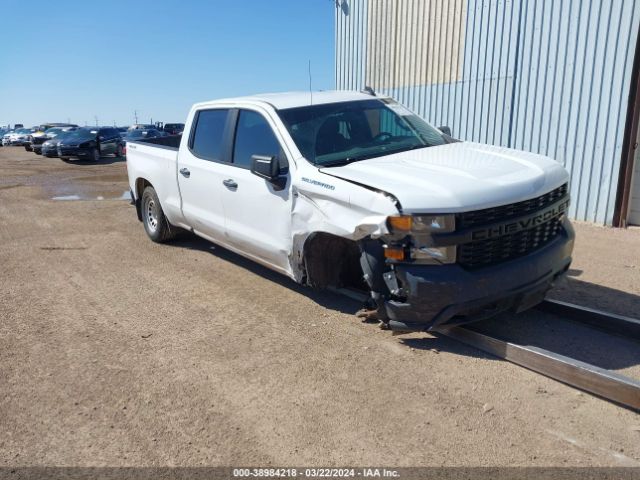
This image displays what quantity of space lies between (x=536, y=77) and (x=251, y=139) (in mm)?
5830

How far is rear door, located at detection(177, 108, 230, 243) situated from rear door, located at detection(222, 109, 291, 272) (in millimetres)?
181

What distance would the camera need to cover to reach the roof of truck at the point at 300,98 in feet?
16.6

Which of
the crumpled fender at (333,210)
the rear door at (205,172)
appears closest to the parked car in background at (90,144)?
the rear door at (205,172)

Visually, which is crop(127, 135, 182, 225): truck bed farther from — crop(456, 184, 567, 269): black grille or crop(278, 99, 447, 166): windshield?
crop(456, 184, 567, 269): black grille

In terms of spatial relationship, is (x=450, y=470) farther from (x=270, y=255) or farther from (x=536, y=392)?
(x=270, y=255)

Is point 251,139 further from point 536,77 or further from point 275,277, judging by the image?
point 536,77

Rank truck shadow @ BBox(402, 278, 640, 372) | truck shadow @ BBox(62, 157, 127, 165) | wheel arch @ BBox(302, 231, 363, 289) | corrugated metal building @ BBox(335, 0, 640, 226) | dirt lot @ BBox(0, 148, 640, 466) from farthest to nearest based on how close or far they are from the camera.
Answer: truck shadow @ BBox(62, 157, 127, 165)
corrugated metal building @ BBox(335, 0, 640, 226)
wheel arch @ BBox(302, 231, 363, 289)
truck shadow @ BBox(402, 278, 640, 372)
dirt lot @ BBox(0, 148, 640, 466)

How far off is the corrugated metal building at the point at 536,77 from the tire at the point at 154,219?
19.4ft

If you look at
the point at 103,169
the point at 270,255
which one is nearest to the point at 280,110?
the point at 270,255

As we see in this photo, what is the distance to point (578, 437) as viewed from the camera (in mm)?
2855

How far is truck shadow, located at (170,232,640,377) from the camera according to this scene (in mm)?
3805

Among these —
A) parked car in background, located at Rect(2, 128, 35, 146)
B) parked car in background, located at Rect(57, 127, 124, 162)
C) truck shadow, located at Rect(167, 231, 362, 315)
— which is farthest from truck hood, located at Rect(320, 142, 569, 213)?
parked car in background, located at Rect(2, 128, 35, 146)

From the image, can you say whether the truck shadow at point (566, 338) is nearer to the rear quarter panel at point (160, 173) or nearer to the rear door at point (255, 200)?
the rear door at point (255, 200)

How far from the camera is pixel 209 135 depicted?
580 centimetres
